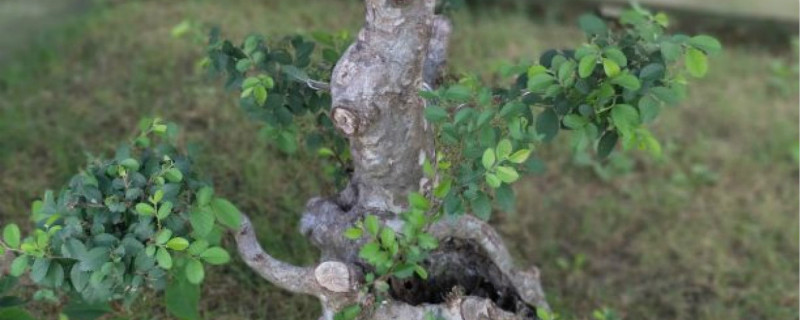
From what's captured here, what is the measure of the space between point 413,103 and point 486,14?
80.5 inches

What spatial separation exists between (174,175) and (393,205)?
0.47 metres

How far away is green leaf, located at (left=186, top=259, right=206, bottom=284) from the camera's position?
1.55m

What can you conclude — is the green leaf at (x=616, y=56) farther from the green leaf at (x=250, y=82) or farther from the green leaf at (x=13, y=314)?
the green leaf at (x=13, y=314)

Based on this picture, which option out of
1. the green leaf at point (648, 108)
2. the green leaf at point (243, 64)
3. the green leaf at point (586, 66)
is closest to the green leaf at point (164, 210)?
the green leaf at point (243, 64)

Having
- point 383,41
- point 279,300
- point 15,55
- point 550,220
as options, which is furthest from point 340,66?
point 15,55

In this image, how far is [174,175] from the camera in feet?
5.39

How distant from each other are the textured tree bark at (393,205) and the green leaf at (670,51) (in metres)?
0.44

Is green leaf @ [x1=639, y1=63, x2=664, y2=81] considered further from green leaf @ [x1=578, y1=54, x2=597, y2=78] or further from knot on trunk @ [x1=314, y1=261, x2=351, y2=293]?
knot on trunk @ [x1=314, y1=261, x2=351, y2=293]

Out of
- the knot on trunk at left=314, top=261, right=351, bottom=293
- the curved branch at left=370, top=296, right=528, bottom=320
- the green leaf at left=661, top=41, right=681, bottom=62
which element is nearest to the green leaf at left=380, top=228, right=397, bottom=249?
the knot on trunk at left=314, top=261, right=351, bottom=293

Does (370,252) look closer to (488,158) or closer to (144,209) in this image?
(488,158)

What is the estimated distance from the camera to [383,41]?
158cm

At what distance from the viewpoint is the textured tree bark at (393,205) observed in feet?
5.24

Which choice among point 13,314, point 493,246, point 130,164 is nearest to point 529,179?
point 493,246

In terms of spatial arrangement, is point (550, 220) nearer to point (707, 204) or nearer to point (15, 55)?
point (707, 204)
